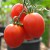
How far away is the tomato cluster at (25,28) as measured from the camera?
45 centimetres

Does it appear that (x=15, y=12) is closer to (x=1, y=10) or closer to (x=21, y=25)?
(x=21, y=25)

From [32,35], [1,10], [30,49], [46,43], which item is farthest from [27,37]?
[46,43]

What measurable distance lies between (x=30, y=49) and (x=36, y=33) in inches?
62.3

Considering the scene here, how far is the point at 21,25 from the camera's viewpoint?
0.47 meters

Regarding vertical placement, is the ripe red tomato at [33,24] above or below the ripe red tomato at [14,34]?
above

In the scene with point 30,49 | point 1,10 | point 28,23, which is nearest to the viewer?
point 28,23

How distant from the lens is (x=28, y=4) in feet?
1.64

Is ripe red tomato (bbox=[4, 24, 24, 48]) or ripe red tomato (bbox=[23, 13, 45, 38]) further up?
ripe red tomato (bbox=[23, 13, 45, 38])

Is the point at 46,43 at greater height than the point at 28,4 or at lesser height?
lesser

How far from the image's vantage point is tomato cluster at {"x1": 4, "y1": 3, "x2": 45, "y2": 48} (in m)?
0.45

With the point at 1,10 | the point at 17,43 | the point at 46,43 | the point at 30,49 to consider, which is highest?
the point at 17,43

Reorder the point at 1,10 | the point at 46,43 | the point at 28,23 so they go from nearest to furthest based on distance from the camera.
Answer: the point at 28,23, the point at 1,10, the point at 46,43

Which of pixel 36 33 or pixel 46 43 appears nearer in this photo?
pixel 36 33

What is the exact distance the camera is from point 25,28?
1.51 ft
